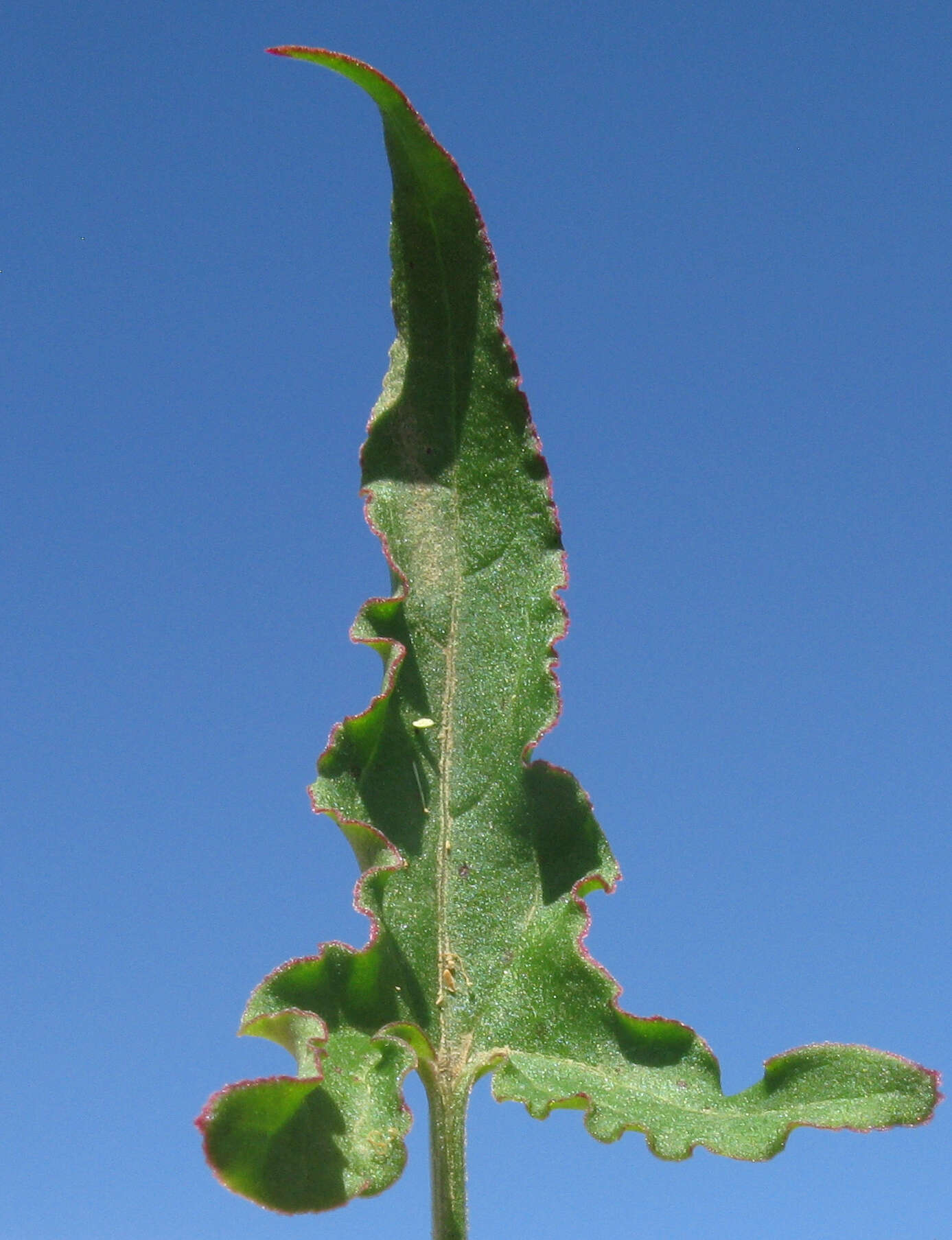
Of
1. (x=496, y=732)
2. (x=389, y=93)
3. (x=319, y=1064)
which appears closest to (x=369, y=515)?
(x=496, y=732)

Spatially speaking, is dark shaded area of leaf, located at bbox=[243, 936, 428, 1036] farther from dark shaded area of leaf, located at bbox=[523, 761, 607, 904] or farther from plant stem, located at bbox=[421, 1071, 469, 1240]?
dark shaded area of leaf, located at bbox=[523, 761, 607, 904]

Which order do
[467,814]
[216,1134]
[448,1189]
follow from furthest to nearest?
[467,814]
[448,1189]
[216,1134]

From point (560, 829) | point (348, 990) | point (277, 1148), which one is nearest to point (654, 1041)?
point (560, 829)

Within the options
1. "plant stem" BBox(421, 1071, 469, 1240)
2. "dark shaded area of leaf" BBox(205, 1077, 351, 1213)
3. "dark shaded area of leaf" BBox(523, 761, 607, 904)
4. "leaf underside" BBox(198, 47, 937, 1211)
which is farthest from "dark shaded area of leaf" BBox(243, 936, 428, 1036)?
"dark shaded area of leaf" BBox(523, 761, 607, 904)

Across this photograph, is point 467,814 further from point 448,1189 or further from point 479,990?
point 448,1189

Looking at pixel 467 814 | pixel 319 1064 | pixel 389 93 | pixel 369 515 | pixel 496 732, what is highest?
pixel 389 93

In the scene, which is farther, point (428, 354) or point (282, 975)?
point (428, 354)

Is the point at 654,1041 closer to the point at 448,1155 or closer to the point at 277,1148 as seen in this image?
the point at 448,1155
